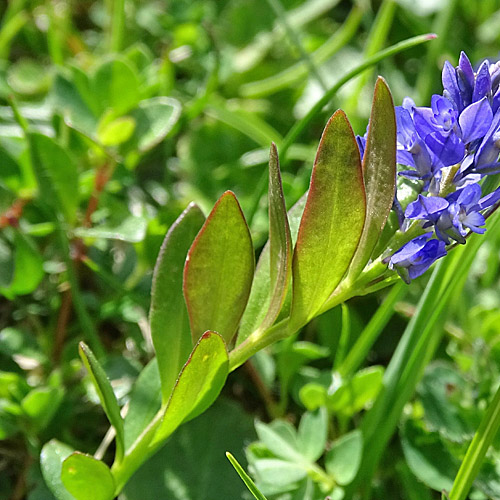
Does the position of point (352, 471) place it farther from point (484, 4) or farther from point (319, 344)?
point (484, 4)

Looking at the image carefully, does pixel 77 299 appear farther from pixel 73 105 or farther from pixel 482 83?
pixel 482 83

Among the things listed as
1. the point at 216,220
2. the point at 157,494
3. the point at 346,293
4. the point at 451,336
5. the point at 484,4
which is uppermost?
the point at 216,220

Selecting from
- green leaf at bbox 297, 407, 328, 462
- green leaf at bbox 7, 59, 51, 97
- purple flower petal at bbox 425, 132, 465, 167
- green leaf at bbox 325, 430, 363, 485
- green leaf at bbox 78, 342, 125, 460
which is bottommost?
green leaf at bbox 325, 430, 363, 485

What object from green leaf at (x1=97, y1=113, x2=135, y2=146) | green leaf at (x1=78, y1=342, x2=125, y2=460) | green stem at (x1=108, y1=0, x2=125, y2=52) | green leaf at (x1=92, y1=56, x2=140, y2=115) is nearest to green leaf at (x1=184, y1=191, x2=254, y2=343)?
green leaf at (x1=78, y1=342, x2=125, y2=460)

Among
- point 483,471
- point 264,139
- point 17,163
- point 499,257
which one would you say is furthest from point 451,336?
point 17,163

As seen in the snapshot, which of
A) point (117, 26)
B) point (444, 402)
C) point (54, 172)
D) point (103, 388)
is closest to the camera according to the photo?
point (103, 388)

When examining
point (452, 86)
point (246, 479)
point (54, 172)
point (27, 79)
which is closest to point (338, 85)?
point (452, 86)

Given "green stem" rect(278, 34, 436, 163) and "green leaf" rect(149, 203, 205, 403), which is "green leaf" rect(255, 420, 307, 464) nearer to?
"green leaf" rect(149, 203, 205, 403)
